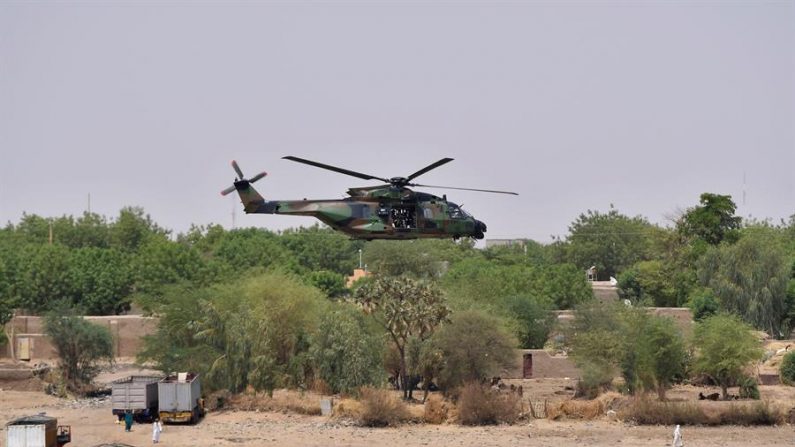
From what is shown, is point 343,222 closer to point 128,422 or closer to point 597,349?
point 128,422

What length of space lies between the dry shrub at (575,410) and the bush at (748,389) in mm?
8052

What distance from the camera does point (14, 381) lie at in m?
71.6

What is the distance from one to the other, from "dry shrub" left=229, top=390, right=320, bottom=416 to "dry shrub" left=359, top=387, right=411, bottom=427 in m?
3.29

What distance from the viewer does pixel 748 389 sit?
6600 centimetres

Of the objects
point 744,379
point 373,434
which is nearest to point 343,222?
point 373,434

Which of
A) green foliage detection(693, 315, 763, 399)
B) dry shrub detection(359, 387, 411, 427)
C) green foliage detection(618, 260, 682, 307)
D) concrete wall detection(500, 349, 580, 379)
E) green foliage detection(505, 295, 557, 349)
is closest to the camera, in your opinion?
dry shrub detection(359, 387, 411, 427)

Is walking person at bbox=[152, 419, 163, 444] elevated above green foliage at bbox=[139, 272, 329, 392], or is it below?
below

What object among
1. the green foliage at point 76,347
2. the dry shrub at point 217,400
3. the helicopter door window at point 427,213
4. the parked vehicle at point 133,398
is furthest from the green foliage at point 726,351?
the green foliage at point 76,347

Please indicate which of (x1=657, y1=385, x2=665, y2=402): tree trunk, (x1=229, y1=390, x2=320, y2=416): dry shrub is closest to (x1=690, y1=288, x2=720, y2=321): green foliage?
(x1=657, y1=385, x2=665, y2=402): tree trunk

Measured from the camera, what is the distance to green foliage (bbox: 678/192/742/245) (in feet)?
348

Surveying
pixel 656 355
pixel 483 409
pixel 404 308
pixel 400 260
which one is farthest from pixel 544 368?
pixel 400 260

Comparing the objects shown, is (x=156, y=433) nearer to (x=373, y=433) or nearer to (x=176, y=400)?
(x=176, y=400)

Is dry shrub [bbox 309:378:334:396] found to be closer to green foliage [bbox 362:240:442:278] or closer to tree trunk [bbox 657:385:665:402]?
tree trunk [bbox 657:385:665:402]

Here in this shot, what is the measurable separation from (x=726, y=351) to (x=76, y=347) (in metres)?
33.5
